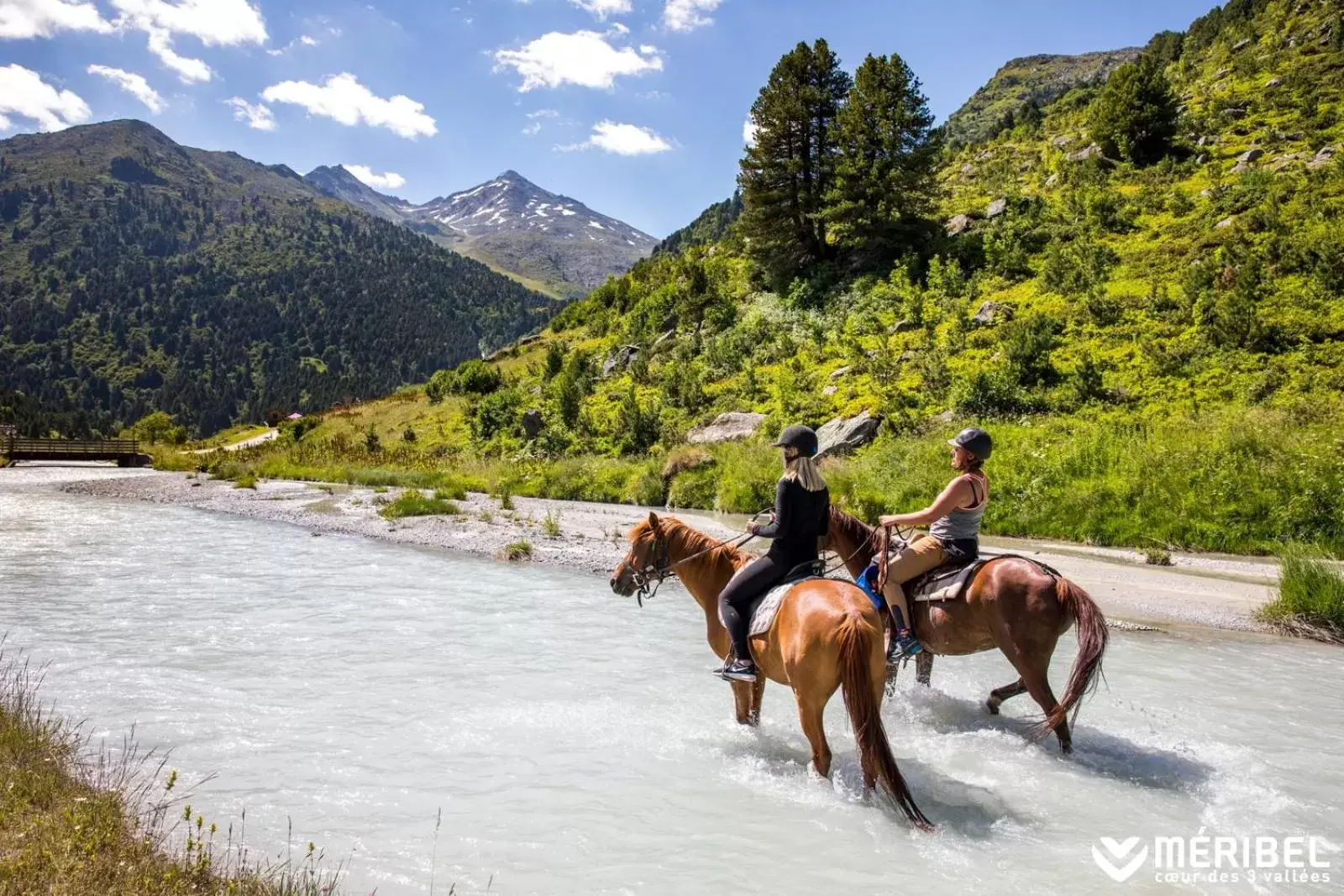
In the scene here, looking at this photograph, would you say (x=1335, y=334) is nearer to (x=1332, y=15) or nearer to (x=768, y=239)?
(x=768, y=239)

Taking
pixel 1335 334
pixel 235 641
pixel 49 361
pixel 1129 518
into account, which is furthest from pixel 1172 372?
pixel 49 361

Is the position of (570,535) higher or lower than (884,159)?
lower

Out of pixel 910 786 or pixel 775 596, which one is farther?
pixel 775 596

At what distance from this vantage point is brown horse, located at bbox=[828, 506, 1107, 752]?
6082 millimetres

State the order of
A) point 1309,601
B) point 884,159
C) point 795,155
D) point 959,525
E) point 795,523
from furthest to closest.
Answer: point 795,155 < point 884,159 < point 1309,601 < point 959,525 < point 795,523

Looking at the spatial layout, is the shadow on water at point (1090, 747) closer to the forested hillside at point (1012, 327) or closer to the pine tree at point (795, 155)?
the forested hillside at point (1012, 327)

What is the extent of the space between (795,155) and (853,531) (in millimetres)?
35794

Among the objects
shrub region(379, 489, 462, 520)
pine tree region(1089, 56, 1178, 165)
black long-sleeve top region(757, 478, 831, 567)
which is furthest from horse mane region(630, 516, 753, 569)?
pine tree region(1089, 56, 1178, 165)

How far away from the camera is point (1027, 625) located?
20.9 feet

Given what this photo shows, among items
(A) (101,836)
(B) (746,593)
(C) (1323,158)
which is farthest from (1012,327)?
(A) (101,836)

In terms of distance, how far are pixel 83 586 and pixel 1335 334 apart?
2942 cm

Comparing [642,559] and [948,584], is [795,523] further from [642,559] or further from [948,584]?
[948,584]

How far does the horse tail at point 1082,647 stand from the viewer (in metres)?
6.02

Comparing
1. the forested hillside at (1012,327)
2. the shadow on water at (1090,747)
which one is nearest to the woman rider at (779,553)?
the shadow on water at (1090,747)
